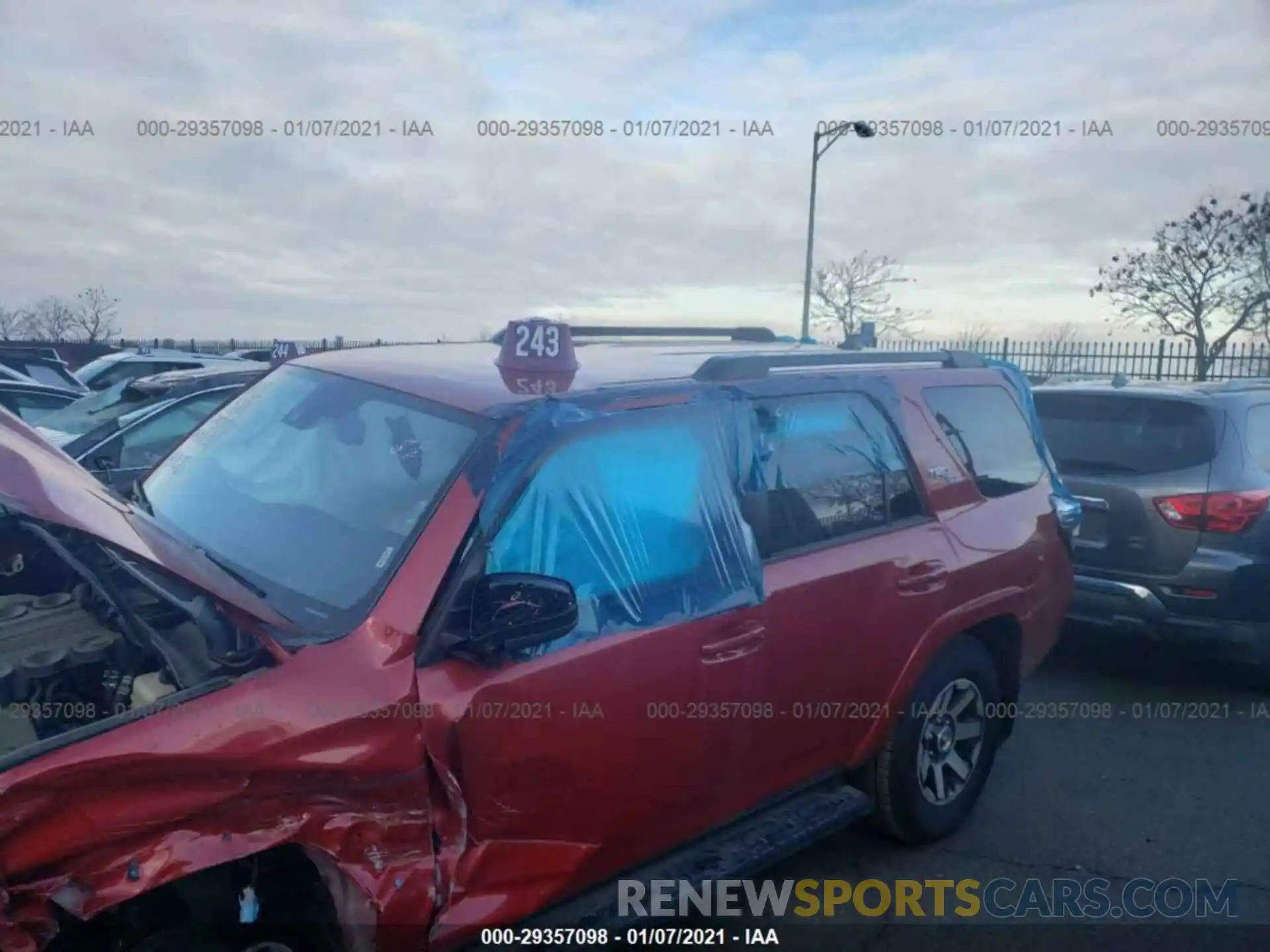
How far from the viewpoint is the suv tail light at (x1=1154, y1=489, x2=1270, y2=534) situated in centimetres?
531

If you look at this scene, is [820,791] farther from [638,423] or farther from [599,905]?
[638,423]

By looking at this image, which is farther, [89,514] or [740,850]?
[740,850]

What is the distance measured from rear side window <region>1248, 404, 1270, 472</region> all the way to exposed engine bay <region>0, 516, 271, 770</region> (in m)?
5.31

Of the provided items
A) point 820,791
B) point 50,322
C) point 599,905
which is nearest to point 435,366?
point 599,905

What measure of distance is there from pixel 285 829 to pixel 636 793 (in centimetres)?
100

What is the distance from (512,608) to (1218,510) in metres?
4.49

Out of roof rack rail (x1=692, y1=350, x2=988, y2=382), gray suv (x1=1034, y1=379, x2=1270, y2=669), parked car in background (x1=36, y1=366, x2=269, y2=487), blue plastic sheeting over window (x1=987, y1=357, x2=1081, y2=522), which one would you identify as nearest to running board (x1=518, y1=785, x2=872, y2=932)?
roof rack rail (x1=692, y1=350, x2=988, y2=382)

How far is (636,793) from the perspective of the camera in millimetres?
2787

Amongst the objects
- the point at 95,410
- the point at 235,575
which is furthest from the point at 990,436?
the point at 95,410

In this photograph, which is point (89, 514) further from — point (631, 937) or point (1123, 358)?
point (1123, 358)

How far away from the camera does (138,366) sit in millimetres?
12680

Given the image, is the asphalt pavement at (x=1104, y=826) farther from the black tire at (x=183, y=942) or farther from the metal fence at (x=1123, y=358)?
the metal fence at (x=1123, y=358)

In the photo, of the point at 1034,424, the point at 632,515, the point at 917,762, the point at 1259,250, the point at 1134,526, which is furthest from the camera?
the point at 1259,250

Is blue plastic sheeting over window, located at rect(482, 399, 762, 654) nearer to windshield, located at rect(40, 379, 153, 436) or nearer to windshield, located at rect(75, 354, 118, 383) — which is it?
windshield, located at rect(40, 379, 153, 436)
